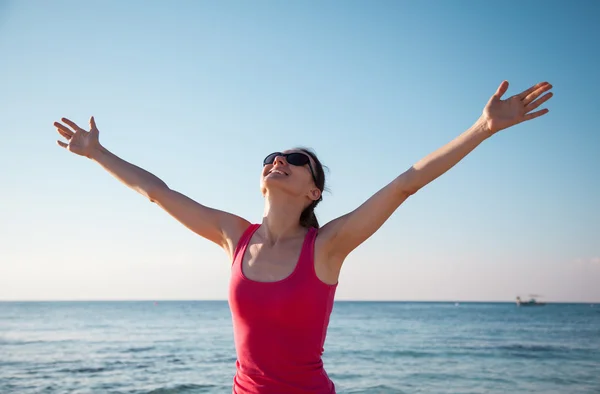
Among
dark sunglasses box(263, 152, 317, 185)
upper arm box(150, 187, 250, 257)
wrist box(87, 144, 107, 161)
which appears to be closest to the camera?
upper arm box(150, 187, 250, 257)

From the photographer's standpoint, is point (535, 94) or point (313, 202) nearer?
point (535, 94)

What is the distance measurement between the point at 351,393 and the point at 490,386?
3.86 m

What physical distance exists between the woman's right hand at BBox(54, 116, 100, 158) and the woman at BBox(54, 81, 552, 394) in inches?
42.0

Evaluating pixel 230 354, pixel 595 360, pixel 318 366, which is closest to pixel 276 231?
pixel 318 366

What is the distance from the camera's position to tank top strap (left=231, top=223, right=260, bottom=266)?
294cm

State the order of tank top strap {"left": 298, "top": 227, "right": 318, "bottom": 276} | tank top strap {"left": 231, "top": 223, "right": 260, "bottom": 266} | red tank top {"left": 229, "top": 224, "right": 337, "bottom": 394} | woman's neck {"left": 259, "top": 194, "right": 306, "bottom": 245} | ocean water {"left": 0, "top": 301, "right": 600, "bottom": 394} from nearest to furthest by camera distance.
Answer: red tank top {"left": 229, "top": 224, "right": 337, "bottom": 394} < tank top strap {"left": 298, "top": 227, "right": 318, "bottom": 276} < tank top strap {"left": 231, "top": 223, "right": 260, "bottom": 266} < woman's neck {"left": 259, "top": 194, "right": 306, "bottom": 245} < ocean water {"left": 0, "top": 301, "right": 600, "bottom": 394}

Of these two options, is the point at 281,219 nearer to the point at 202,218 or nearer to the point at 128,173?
the point at 202,218

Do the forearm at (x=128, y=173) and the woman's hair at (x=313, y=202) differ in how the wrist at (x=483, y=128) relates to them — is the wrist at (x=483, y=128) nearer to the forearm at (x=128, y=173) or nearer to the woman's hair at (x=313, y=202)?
the woman's hair at (x=313, y=202)

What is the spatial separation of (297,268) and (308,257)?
0.09m

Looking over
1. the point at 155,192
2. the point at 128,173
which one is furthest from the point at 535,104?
the point at 128,173

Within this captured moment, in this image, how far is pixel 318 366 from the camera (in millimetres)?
2727

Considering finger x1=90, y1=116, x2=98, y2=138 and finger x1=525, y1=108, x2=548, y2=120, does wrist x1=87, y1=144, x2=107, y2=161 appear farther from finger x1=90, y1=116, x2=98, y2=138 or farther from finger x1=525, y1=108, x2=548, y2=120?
finger x1=525, y1=108, x2=548, y2=120

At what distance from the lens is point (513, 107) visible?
8.36 feet

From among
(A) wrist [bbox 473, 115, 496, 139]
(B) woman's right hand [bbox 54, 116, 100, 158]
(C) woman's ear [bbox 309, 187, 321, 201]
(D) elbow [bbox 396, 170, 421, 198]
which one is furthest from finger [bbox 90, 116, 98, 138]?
(A) wrist [bbox 473, 115, 496, 139]
